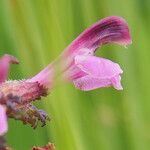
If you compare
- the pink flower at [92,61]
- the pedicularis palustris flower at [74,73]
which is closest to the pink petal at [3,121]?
the pedicularis palustris flower at [74,73]

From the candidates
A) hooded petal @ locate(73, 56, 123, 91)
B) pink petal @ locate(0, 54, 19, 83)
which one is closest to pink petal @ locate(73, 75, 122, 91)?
hooded petal @ locate(73, 56, 123, 91)

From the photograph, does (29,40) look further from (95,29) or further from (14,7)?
(95,29)

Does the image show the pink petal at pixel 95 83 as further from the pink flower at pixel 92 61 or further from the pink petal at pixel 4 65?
the pink petal at pixel 4 65

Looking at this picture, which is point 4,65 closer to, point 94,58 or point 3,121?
point 3,121

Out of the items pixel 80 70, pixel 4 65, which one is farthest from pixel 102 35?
pixel 4 65

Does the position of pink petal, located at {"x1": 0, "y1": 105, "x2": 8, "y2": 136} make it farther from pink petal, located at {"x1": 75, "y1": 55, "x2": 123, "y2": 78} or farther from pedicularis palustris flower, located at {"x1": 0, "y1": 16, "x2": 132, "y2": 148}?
pink petal, located at {"x1": 75, "y1": 55, "x2": 123, "y2": 78}

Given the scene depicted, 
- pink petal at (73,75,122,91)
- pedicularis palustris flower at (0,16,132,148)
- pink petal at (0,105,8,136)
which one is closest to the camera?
pink petal at (0,105,8,136)
